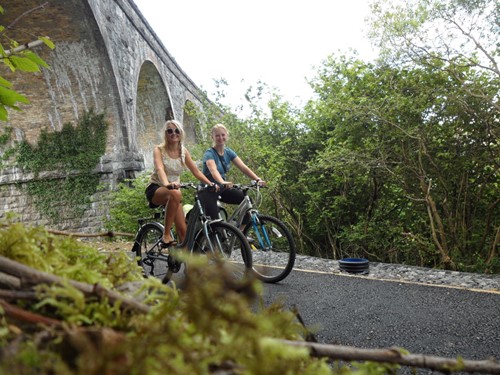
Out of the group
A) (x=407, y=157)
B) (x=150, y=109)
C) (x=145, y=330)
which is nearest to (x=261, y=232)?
(x=407, y=157)

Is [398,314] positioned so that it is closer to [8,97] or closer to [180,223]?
[180,223]

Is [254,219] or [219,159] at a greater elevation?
[219,159]

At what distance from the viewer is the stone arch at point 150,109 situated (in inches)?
738

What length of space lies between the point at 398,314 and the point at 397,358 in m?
3.74

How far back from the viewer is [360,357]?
599 millimetres

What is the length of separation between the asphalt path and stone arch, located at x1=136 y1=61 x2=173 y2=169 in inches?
595

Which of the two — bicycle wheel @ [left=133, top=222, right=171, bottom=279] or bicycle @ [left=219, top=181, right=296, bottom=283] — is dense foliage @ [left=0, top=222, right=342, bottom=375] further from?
bicycle wheel @ [left=133, top=222, right=171, bottom=279]

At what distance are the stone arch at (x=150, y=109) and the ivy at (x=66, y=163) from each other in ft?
16.2

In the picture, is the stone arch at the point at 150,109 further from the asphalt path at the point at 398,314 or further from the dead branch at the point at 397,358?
the dead branch at the point at 397,358

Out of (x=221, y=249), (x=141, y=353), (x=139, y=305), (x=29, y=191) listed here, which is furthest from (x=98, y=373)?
(x=29, y=191)

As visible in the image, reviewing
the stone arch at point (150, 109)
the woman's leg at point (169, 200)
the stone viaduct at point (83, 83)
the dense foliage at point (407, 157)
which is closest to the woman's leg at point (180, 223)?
the woman's leg at point (169, 200)

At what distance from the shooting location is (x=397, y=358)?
0.61m

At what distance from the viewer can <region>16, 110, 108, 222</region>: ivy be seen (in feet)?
45.6

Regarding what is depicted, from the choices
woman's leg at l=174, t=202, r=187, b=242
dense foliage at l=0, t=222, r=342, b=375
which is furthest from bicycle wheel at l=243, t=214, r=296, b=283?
dense foliage at l=0, t=222, r=342, b=375
